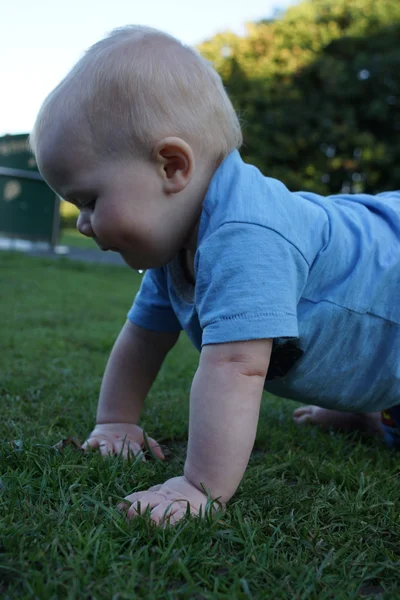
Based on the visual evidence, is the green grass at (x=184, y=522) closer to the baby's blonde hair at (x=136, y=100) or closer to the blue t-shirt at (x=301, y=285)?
the blue t-shirt at (x=301, y=285)

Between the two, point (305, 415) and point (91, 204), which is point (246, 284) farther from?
point (305, 415)

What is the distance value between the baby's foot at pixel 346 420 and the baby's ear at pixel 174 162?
47.2 inches

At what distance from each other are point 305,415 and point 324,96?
19360 millimetres

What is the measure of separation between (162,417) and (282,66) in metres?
20.2

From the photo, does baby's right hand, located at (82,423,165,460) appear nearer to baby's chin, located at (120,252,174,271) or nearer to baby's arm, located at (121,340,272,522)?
baby's arm, located at (121,340,272,522)

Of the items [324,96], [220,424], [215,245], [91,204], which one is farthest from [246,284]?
[324,96]

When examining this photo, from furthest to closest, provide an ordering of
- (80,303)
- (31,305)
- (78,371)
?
1. (80,303)
2. (31,305)
3. (78,371)

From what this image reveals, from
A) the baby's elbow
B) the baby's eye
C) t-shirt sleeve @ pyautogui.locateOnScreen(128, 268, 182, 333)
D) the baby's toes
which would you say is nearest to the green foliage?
the baby's toes

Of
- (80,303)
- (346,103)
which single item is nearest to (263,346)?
(80,303)

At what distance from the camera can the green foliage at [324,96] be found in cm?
1961

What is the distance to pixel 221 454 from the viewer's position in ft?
4.87

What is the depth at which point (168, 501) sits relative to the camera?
144cm

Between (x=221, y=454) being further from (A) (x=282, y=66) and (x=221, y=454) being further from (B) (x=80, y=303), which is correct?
(A) (x=282, y=66)

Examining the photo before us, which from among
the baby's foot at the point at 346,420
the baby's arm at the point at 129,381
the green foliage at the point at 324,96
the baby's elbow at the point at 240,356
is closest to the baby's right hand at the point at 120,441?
the baby's arm at the point at 129,381
